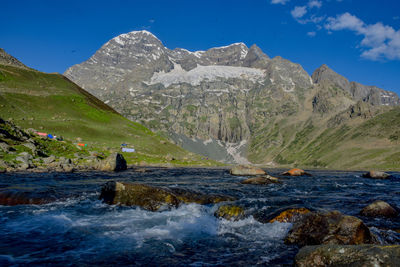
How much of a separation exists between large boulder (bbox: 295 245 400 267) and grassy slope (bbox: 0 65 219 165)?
98912 mm

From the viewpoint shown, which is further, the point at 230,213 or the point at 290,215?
the point at 230,213

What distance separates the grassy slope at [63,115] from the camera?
113 metres

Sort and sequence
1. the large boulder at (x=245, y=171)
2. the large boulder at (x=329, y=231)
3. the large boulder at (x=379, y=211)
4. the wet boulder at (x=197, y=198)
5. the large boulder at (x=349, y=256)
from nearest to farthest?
the large boulder at (x=349, y=256)
the large boulder at (x=329, y=231)
the large boulder at (x=379, y=211)
the wet boulder at (x=197, y=198)
the large boulder at (x=245, y=171)

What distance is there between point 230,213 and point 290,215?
14.8 ft

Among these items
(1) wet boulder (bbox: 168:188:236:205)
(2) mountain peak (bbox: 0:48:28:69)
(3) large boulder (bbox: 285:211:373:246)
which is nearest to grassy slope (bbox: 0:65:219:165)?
(2) mountain peak (bbox: 0:48:28:69)

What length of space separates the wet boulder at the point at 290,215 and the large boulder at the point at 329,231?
249 centimetres

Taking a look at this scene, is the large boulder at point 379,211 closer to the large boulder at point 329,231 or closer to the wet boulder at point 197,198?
the large boulder at point 329,231

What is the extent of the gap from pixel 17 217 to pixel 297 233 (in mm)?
19229

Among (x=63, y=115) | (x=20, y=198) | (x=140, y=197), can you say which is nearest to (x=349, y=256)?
(x=140, y=197)

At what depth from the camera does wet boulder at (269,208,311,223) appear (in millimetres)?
18308

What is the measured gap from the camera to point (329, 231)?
14180 mm

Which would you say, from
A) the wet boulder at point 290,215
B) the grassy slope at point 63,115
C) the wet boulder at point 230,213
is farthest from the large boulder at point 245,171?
the wet boulder at point 290,215

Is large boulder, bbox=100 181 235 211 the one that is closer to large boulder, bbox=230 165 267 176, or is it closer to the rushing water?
the rushing water

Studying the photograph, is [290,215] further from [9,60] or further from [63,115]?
[9,60]
